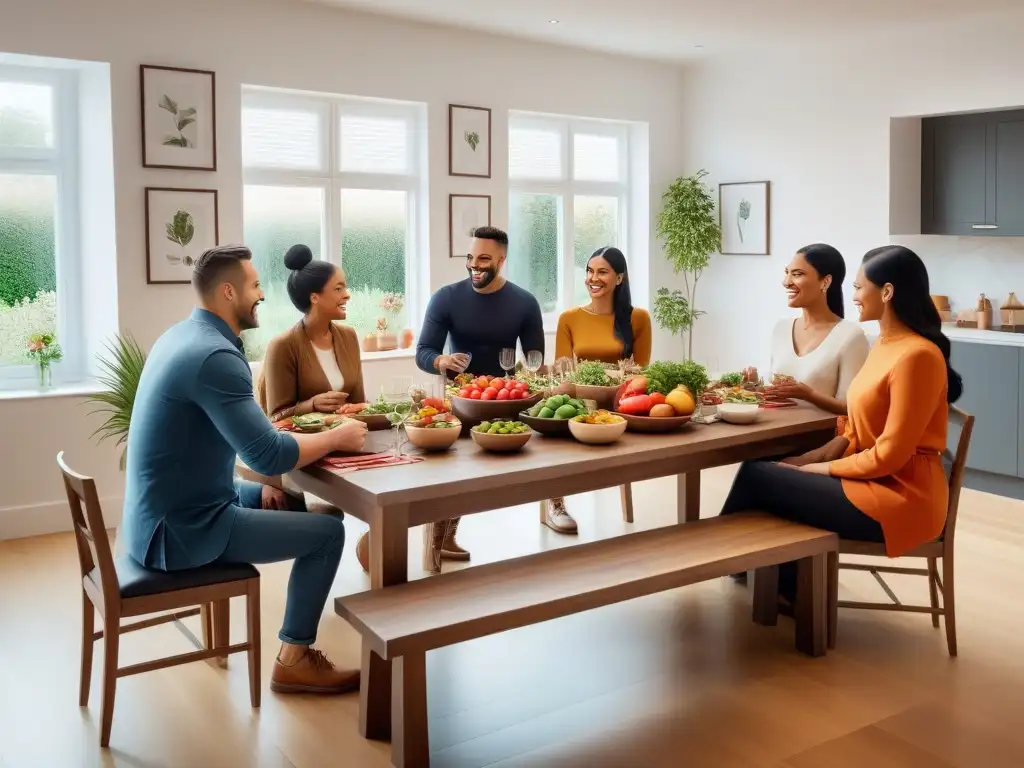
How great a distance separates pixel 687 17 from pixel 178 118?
126 inches

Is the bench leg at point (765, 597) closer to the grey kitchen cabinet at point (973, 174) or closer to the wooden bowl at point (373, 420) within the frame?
the wooden bowl at point (373, 420)

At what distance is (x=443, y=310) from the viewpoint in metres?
4.71

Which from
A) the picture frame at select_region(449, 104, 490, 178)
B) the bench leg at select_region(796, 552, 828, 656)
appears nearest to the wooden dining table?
the bench leg at select_region(796, 552, 828, 656)

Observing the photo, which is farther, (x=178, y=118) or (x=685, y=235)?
(x=685, y=235)

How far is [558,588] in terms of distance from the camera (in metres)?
2.98

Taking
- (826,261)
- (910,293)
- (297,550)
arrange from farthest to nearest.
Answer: (826,261)
(910,293)
(297,550)

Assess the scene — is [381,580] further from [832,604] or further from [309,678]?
[832,604]

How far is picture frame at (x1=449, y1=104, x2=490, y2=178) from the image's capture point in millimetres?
6832

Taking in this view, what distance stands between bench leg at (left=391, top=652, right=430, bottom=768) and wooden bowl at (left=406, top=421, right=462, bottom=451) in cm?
74

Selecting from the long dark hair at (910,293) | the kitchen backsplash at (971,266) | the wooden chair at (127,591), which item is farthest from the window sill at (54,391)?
the kitchen backsplash at (971,266)

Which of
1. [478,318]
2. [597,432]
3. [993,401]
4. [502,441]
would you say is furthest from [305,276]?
[993,401]

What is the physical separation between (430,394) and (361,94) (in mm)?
3343

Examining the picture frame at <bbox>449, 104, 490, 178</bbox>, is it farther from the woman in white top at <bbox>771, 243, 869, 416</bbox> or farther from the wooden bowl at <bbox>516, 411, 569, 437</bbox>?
the wooden bowl at <bbox>516, 411, 569, 437</bbox>

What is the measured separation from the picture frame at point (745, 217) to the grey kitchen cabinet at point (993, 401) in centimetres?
176
